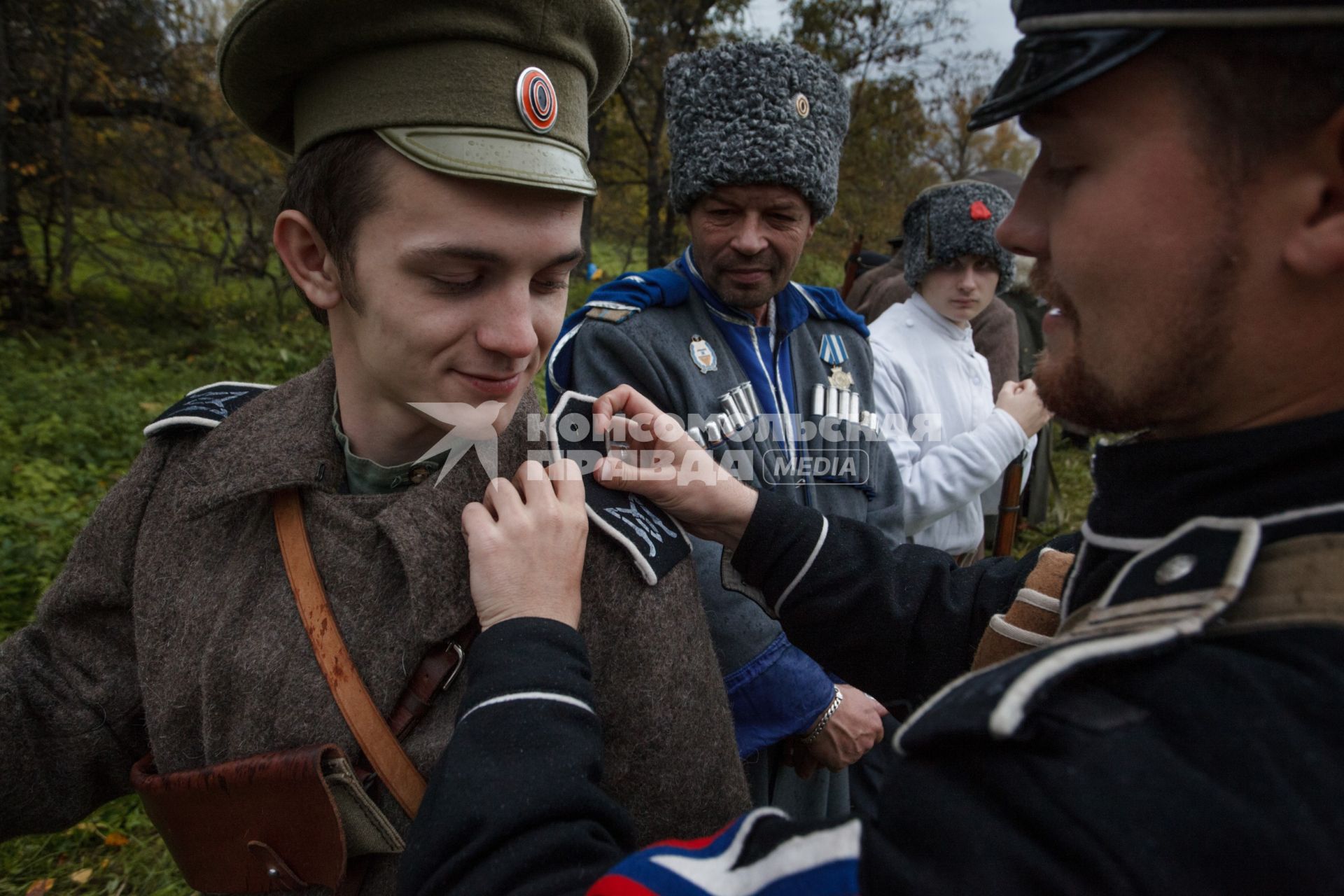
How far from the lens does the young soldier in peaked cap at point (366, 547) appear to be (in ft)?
4.24

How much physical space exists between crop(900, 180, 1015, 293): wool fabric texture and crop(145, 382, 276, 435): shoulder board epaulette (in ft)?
9.47

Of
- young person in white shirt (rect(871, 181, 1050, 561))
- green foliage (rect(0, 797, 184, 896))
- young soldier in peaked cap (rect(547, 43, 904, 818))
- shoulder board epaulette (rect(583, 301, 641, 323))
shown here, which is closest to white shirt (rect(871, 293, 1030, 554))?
young person in white shirt (rect(871, 181, 1050, 561))

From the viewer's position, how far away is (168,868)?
115 inches

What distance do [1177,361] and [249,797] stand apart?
4.81ft

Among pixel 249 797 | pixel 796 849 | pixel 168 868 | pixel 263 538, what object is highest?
pixel 263 538

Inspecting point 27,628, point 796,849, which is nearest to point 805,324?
point 796,849

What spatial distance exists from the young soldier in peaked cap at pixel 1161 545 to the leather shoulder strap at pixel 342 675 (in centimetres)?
30

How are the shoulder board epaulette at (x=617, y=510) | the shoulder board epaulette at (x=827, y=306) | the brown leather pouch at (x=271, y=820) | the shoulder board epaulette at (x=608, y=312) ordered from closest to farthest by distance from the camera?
the brown leather pouch at (x=271, y=820) → the shoulder board epaulette at (x=617, y=510) → the shoulder board epaulette at (x=608, y=312) → the shoulder board epaulette at (x=827, y=306)

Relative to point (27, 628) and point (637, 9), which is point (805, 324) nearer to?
point (27, 628)

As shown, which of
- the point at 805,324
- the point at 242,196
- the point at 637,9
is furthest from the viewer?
the point at 637,9

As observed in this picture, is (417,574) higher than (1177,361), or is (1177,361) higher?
(1177,361)

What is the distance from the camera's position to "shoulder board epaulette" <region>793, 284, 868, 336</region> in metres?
2.58

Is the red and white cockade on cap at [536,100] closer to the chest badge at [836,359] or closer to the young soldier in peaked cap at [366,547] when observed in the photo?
the young soldier in peaked cap at [366,547]

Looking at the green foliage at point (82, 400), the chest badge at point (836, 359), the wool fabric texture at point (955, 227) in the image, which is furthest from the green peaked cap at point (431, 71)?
the green foliage at point (82, 400)
